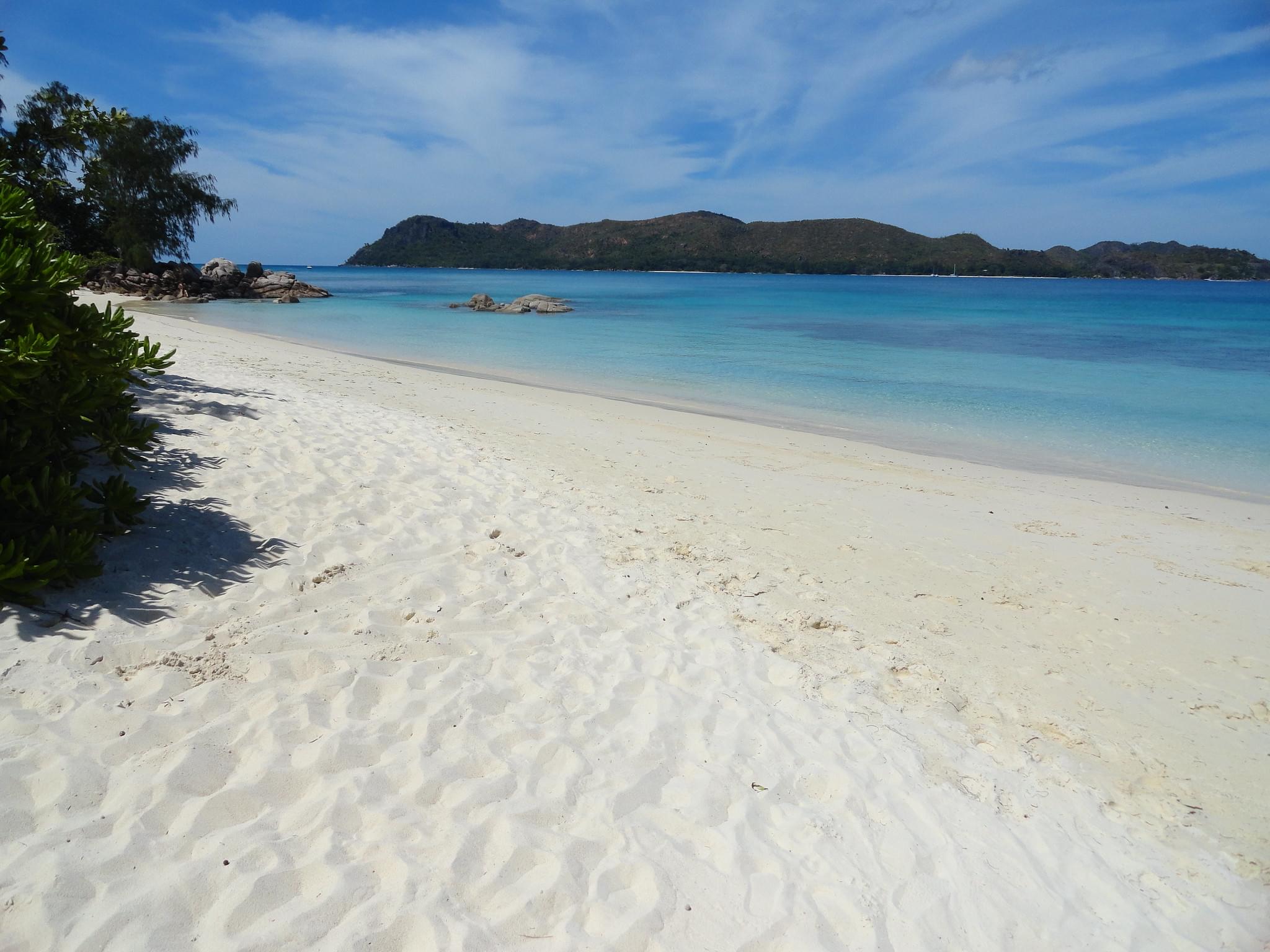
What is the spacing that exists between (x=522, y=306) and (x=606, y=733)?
40.1 m

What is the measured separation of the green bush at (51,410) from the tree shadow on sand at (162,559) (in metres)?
0.11

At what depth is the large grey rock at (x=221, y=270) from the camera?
156ft

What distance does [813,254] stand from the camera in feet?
493

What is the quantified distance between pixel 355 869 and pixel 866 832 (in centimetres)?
207

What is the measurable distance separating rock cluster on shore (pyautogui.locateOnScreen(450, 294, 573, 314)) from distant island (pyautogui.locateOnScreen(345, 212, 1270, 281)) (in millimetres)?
111129

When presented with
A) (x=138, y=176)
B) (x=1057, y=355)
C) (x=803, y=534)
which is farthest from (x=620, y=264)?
(x=803, y=534)

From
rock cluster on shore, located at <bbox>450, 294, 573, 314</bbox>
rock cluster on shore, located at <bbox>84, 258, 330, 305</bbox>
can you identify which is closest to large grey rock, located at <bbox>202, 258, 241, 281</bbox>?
rock cluster on shore, located at <bbox>84, 258, 330, 305</bbox>

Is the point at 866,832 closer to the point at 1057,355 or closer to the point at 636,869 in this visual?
the point at 636,869

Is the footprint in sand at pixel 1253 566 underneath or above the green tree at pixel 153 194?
underneath

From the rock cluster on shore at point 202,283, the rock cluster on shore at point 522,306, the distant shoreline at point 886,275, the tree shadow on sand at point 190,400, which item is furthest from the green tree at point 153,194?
the distant shoreline at point 886,275

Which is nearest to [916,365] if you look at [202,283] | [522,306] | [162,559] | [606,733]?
[606,733]

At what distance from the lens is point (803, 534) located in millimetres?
6469

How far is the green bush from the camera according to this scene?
3.39m

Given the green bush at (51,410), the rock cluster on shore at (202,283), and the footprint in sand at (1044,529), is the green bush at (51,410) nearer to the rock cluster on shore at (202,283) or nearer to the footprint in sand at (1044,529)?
the footprint in sand at (1044,529)
